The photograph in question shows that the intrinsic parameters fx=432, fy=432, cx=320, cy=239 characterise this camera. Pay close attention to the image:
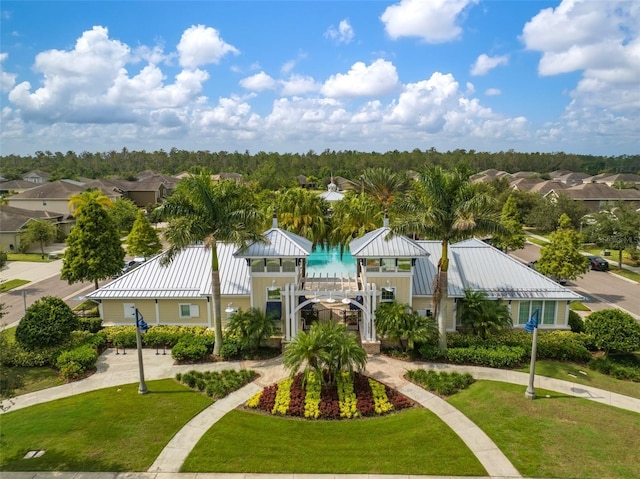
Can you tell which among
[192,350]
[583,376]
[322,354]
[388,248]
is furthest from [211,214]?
[583,376]

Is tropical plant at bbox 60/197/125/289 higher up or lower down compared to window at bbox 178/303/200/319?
higher up

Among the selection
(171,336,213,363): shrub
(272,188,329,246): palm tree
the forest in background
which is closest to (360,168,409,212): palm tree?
(272,188,329,246): palm tree

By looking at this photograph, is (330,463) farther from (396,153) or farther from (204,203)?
(396,153)

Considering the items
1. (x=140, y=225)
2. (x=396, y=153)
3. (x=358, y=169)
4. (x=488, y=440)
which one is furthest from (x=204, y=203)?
(x=396, y=153)

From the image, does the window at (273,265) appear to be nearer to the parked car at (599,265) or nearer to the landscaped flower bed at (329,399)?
the landscaped flower bed at (329,399)

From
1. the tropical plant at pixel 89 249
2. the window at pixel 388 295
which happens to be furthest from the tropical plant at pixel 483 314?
the tropical plant at pixel 89 249

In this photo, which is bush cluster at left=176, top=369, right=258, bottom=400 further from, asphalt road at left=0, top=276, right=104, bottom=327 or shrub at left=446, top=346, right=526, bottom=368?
asphalt road at left=0, top=276, right=104, bottom=327
